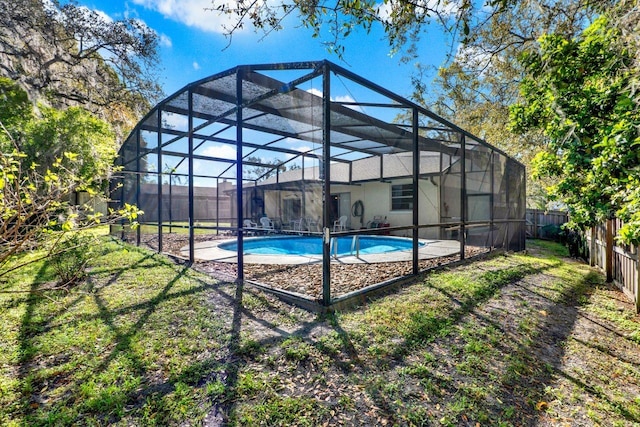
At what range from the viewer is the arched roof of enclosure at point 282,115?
4.26 m

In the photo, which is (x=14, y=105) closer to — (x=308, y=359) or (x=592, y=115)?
(x=308, y=359)

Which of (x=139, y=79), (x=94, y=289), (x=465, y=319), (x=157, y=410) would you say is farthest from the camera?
(x=139, y=79)

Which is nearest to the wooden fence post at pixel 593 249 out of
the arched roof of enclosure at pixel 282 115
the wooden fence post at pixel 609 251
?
the wooden fence post at pixel 609 251

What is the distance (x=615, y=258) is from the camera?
19.2 feet

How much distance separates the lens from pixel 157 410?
2051mm

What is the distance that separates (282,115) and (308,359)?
458cm

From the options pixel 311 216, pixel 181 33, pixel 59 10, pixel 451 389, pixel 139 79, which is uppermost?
pixel 59 10

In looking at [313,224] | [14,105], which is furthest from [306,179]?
[14,105]

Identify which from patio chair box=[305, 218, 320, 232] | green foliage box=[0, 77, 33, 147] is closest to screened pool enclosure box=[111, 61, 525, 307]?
patio chair box=[305, 218, 320, 232]

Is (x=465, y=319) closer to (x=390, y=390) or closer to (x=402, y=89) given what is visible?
(x=390, y=390)

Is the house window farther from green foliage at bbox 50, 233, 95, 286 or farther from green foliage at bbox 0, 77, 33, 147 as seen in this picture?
green foliage at bbox 0, 77, 33, 147

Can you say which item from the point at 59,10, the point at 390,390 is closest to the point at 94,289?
the point at 390,390

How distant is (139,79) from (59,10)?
11.1 ft

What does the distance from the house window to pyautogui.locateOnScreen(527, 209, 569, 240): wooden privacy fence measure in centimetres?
695
